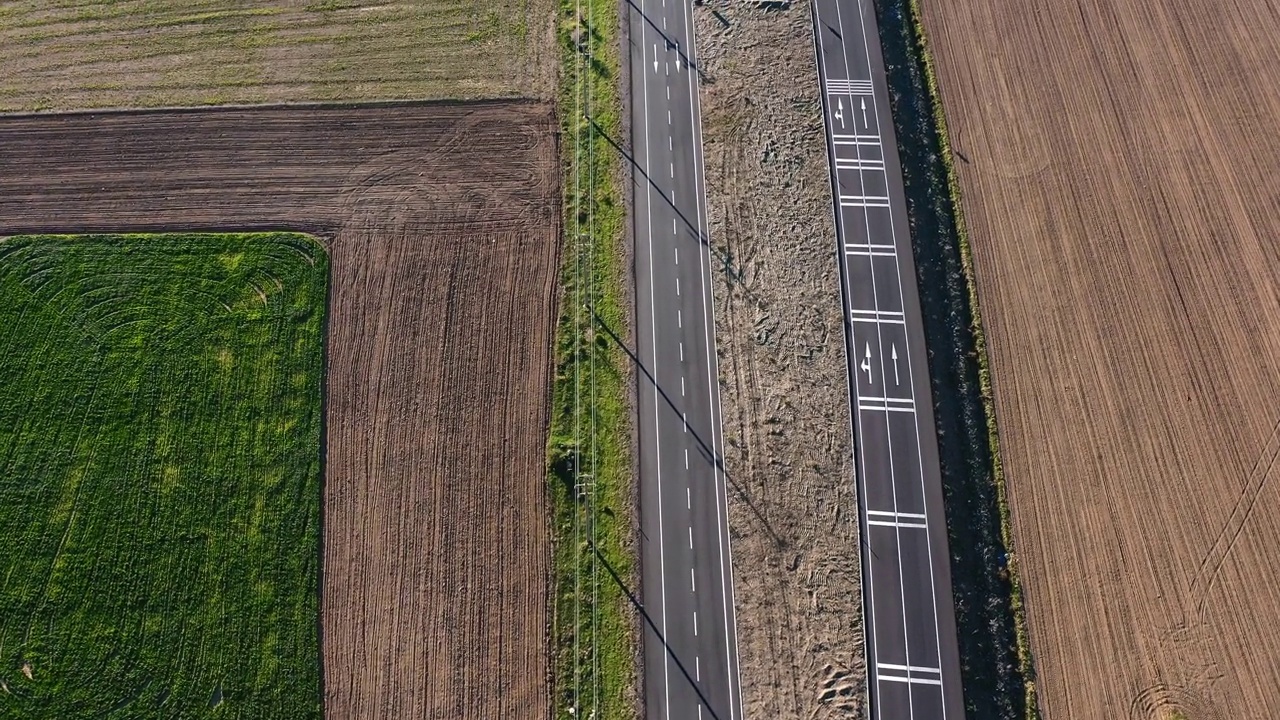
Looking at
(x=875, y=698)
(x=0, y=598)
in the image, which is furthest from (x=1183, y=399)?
(x=0, y=598)

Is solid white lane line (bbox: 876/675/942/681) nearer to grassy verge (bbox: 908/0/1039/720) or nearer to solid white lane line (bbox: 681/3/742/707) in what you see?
grassy verge (bbox: 908/0/1039/720)

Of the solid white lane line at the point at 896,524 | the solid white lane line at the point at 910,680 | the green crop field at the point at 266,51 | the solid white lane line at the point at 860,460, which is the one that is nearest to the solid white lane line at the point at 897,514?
the solid white lane line at the point at 896,524

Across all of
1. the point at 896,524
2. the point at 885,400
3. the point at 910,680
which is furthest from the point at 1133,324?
the point at 910,680

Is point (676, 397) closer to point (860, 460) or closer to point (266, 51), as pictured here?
point (860, 460)

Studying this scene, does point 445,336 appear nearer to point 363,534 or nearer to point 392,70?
point 363,534

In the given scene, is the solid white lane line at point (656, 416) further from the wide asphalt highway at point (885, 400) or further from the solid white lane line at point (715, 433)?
the wide asphalt highway at point (885, 400)
